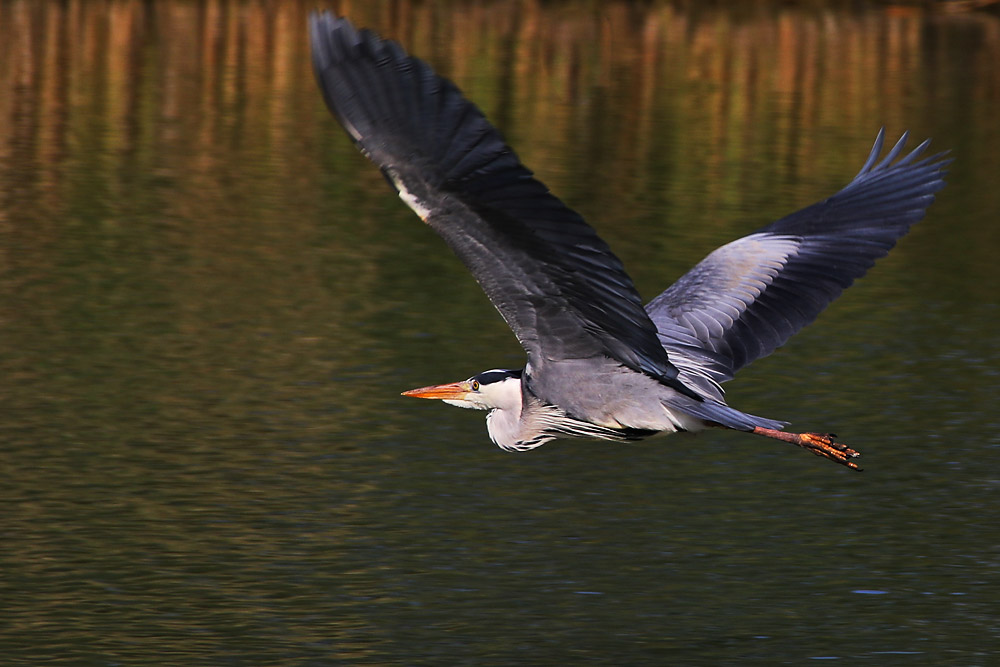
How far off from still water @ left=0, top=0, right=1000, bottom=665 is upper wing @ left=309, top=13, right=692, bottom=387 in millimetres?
1673

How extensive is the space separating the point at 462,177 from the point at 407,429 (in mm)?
4508

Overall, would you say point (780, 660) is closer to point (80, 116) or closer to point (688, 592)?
point (688, 592)

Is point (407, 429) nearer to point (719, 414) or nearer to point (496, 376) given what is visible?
point (496, 376)

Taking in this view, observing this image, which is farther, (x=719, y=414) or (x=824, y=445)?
(x=824, y=445)

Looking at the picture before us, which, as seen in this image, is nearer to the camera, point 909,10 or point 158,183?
point 158,183

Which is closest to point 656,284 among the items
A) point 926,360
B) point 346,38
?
point 926,360

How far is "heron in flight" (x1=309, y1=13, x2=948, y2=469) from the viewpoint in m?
5.61

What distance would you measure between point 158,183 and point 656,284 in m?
5.42

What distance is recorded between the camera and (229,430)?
9.95 metres

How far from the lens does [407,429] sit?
10117 mm

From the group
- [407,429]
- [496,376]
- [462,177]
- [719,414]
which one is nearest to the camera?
[462,177]

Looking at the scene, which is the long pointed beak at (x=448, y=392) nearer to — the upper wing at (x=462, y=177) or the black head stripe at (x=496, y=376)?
the black head stripe at (x=496, y=376)

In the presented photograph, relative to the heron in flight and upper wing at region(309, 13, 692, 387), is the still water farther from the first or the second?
upper wing at region(309, 13, 692, 387)

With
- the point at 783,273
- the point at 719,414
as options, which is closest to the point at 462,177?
the point at 719,414
